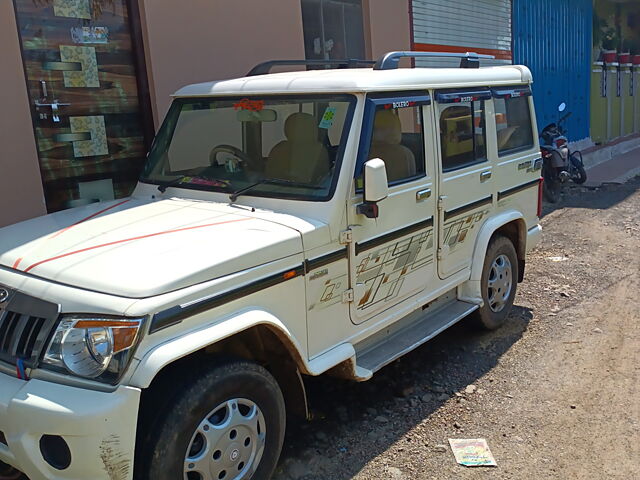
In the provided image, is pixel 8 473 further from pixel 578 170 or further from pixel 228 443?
pixel 578 170

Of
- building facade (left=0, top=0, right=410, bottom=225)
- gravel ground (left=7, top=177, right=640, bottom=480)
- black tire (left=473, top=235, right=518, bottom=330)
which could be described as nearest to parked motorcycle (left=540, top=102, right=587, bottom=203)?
gravel ground (left=7, top=177, right=640, bottom=480)

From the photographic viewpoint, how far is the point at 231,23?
708 cm

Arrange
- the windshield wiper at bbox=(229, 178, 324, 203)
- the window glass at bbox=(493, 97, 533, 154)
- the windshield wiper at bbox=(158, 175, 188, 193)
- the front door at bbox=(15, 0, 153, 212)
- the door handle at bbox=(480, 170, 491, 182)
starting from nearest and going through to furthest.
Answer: the windshield wiper at bbox=(229, 178, 324, 203) < the windshield wiper at bbox=(158, 175, 188, 193) < the door handle at bbox=(480, 170, 491, 182) < the window glass at bbox=(493, 97, 533, 154) < the front door at bbox=(15, 0, 153, 212)

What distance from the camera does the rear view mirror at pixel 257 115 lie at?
4.01 meters

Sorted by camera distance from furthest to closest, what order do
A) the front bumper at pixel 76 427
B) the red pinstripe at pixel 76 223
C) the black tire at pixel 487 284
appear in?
the black tire at pixel 487 284 → the red pinstripe at pixel 76 223 → the front bumper at pixel 76 427

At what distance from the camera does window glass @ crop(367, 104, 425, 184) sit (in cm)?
394

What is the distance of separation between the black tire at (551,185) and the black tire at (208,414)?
859cm

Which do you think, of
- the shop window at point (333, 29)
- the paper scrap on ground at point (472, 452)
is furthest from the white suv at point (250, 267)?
the shop window at point (333, 29)

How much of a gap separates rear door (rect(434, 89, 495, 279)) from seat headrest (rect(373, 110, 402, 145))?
0.41 m

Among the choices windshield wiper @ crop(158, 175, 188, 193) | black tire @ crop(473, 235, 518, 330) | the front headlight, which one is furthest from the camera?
black tire @ crop(473, 235, 518, 330)

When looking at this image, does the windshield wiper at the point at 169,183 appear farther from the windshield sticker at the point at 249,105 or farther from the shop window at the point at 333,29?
the shop window at the point at 333,29

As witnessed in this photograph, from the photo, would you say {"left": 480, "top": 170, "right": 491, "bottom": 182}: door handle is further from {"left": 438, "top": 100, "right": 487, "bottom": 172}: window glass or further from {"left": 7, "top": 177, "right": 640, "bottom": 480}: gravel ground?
{"left": 7, "top": 177, "right": 640, "bottom": 480}: gravel ground

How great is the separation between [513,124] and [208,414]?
371cm

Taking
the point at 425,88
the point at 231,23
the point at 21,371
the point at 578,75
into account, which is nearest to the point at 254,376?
the point at 21,371
